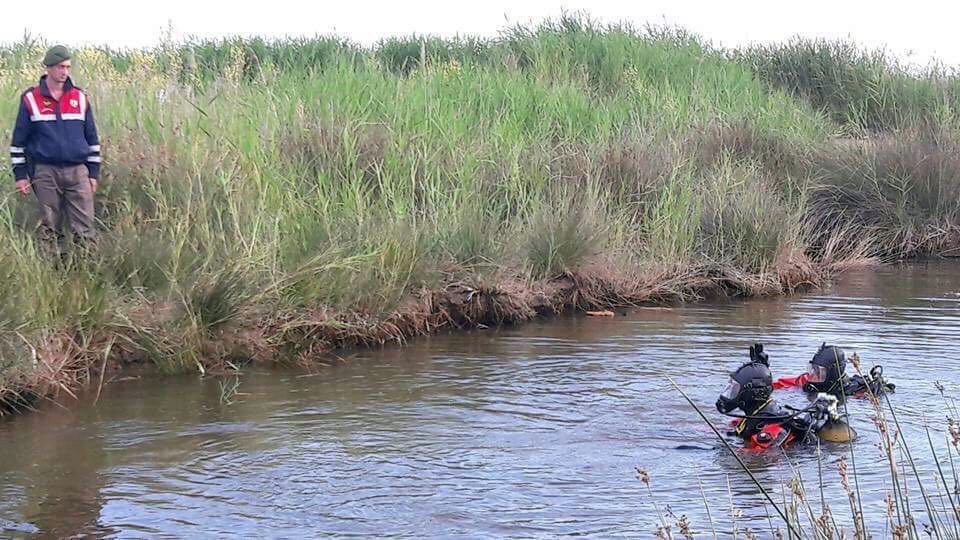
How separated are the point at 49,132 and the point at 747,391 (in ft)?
20.5

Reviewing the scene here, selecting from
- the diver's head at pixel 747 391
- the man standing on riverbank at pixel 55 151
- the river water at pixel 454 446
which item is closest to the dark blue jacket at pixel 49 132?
the man standing on riverbank at pixel 55 151

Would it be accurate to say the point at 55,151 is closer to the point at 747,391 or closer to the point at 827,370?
the point at 747,391

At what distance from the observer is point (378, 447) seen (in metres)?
7.51

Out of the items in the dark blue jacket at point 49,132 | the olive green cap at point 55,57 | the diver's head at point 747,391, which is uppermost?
the olive green cap at point 55,57

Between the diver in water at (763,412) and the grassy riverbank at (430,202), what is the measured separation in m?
3.91

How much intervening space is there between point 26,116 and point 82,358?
244 centimetres

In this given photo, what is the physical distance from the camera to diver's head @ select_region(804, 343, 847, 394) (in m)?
8.17

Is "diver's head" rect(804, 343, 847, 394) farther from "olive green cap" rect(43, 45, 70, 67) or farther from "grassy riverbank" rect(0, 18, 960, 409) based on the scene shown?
"olive green cap" rect(43, 45, 70, 67)

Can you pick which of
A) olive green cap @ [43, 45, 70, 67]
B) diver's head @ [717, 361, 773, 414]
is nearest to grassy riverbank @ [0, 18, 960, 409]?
olive green cap @ [43, 45, 70, 67]

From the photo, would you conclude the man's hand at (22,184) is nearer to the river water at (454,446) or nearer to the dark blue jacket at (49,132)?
the dark blue jacket at (49,132)

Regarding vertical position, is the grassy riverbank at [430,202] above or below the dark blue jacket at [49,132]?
below

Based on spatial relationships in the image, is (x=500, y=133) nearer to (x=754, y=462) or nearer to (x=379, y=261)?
(x=379, y=261)

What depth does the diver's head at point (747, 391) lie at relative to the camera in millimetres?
7320

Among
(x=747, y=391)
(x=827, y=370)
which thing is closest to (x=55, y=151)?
(x=747, y=391)
